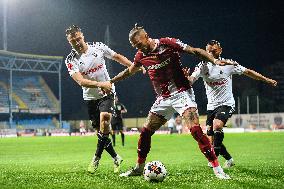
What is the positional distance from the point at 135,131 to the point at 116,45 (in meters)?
22.9

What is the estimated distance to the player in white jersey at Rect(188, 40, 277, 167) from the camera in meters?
10.9

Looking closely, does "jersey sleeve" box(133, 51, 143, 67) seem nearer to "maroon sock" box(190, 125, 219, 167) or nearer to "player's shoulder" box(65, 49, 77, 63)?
"maroon sock" box(190, 125, 219, 167)

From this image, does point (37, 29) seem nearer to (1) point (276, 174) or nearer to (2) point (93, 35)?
(2) point (93, 35)

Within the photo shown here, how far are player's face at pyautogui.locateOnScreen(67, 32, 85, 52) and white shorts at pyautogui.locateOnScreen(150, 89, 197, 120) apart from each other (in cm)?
231

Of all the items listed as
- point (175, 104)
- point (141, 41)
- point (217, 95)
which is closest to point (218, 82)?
point (217, 95)

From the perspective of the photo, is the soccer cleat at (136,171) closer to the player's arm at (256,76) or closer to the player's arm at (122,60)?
the player's arm at (122,60)

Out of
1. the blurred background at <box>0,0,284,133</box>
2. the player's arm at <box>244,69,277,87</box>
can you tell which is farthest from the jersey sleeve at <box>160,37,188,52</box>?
the blurred background at <box>0,0,284,133</box>

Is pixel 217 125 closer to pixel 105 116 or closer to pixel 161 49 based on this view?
pixel 105 116

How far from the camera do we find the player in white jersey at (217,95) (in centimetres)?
1092

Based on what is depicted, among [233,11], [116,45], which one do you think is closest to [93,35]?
[116,45]

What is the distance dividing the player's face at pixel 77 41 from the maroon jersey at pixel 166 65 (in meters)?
1.85

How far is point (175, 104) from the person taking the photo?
26.3 ft

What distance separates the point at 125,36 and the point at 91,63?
63113mm

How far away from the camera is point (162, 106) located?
26.9ft
